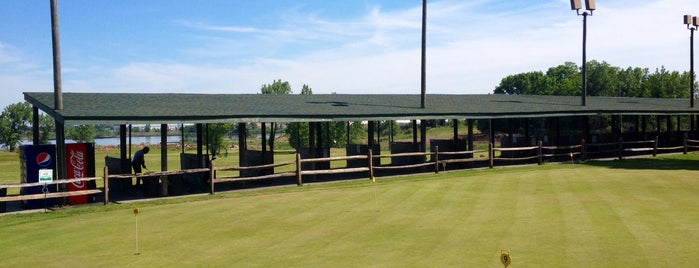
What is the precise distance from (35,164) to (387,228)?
10411 millimetres

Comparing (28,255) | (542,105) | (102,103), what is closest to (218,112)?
(102,103)

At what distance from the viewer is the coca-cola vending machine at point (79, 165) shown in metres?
17.8

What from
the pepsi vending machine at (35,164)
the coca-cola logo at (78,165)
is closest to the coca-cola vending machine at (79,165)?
the coca-cola logo at (78,165)

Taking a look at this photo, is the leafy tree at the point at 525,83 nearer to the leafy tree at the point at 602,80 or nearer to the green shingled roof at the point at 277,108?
the leafy tree at the point at 602,80

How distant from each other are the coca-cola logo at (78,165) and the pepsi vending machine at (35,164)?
0.49 metres

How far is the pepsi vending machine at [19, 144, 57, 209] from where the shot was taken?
671 inches

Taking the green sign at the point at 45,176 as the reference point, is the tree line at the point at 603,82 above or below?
above

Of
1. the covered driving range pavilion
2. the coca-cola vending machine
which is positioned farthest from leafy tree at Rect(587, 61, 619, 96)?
the coca-cola vending machine

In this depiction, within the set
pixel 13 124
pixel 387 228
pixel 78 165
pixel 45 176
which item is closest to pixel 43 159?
pixel 45 176

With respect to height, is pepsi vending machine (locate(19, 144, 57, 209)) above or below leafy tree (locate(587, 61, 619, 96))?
below

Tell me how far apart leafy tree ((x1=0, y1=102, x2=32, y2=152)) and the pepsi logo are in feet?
298

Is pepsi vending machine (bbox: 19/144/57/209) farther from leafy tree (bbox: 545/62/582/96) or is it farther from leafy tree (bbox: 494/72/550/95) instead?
leafy tree (bbox: 494/72/550/95)

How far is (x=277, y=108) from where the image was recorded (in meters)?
23.4

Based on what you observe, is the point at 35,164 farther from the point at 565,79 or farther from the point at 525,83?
the point at 525,83
